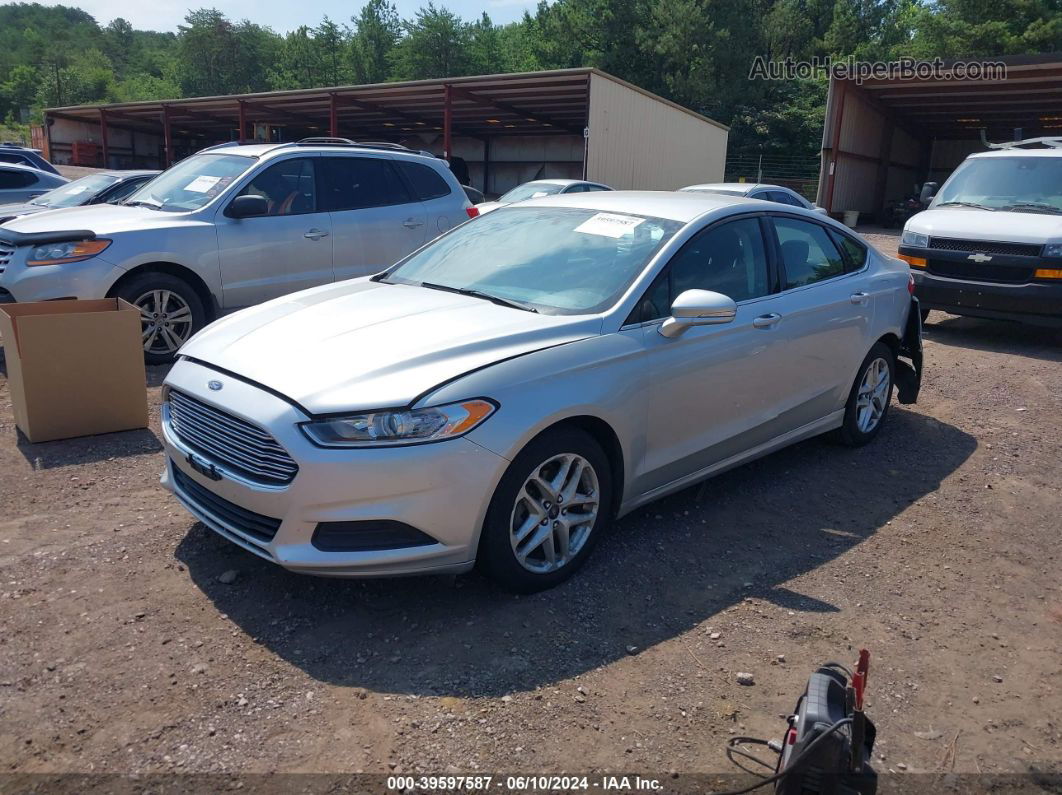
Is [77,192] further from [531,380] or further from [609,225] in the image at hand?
[531,380]

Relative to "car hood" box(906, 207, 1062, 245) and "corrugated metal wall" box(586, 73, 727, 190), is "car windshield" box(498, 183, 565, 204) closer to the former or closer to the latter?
"corrugated metal wall" box(586, 73, 727, 190)

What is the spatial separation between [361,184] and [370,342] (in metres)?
5.19

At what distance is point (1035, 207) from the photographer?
31.1 ft

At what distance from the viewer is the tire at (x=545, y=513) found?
344 cm

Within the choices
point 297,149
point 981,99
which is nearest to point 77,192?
point 297,149

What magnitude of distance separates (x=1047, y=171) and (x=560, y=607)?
9.15 m

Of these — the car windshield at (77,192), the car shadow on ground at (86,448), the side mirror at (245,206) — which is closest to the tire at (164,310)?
the side mirror at (245,206)

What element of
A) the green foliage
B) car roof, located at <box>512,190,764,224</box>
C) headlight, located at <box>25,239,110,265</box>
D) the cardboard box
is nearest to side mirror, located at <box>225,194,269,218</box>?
headlight, located at <box>25,239,110,265</box>

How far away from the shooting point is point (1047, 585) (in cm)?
412

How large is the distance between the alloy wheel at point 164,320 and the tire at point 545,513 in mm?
4858

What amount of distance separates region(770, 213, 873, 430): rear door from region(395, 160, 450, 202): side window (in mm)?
4591

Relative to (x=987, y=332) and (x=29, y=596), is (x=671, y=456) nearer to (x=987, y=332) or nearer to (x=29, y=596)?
(x=29, y=596)

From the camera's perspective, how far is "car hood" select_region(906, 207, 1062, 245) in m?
8.93

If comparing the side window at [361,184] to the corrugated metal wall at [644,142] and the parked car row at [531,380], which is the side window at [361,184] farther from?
the corrugated metal wall at [644,142]
